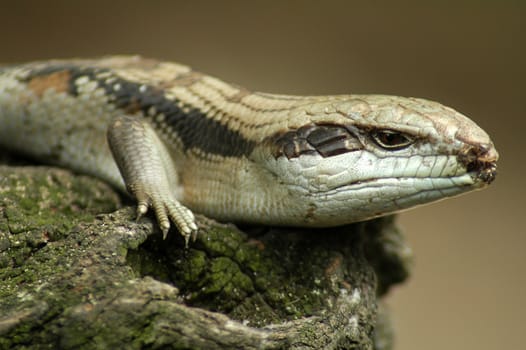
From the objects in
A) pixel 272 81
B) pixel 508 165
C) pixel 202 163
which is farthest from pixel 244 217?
pixel 508 165

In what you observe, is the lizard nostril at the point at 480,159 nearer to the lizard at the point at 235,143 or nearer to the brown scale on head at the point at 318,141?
the lizard at the point at 235,143

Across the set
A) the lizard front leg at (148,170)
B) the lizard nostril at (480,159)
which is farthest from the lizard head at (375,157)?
the lizard front leg at (148,170)

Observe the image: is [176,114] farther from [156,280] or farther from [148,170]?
[156,280]

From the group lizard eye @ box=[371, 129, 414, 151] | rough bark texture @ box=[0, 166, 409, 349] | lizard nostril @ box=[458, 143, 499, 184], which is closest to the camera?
rough bark texture @ box=[0, 166, 409, 349]

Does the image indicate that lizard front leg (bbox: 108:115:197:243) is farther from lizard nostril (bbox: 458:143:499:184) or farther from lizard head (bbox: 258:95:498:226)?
lizard nostril (bbox: 458:143:499:184)

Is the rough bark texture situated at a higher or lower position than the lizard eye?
lower

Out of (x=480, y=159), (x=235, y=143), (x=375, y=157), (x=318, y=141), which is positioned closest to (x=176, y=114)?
(x=235, y=143)

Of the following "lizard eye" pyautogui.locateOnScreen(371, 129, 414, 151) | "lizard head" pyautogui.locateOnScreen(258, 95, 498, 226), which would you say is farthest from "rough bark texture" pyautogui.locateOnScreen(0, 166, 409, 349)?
"lizard eye" pyautogui.locateOnScreen(371, 129, 414, 151)

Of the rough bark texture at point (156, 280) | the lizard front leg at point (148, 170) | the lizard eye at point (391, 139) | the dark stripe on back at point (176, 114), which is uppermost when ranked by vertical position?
the lizard eye at point (391, 139)
